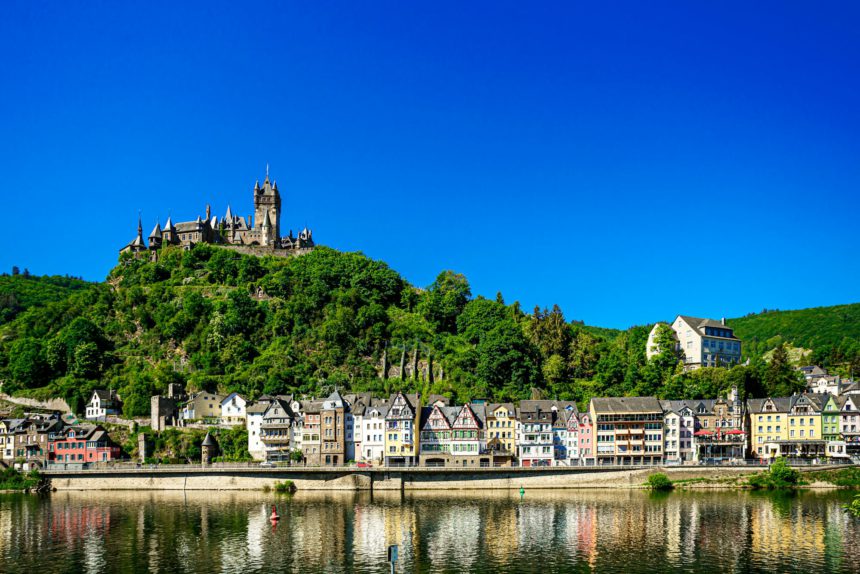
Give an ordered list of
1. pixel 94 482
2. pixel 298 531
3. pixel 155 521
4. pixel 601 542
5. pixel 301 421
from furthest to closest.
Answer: pixel 301 421 → pixel 94 482 → pixel 155 521 → pixel 298 531 → pixel 601 542

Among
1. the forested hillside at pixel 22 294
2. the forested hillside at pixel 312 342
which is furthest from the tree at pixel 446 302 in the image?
the forested hillside at pixel 22 294

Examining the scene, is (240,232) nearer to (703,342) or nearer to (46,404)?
(46,404)

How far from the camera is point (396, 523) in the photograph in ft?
224

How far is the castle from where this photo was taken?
162125 mm

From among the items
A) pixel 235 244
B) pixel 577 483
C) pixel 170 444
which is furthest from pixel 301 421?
pixel 235 244

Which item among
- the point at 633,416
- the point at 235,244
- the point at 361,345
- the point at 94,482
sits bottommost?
the point at 94,482

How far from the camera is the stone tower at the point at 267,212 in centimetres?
16638

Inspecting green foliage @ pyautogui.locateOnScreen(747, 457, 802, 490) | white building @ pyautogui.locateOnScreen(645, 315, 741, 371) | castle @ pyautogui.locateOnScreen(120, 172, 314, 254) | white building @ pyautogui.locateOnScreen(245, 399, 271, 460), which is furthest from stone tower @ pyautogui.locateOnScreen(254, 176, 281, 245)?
green foliage @ pyautogui.locateOnScreen(747, 457, 802, 490)

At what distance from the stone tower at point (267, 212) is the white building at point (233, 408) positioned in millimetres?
57278

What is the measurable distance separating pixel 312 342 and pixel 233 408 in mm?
20972

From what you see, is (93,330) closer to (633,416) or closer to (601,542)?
(633,416)

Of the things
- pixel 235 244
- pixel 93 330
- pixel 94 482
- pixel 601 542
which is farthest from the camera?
pixel 235 244

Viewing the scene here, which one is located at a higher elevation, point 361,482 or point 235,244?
point 235,244

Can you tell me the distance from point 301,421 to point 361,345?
24766 mm
